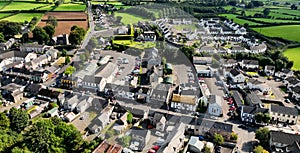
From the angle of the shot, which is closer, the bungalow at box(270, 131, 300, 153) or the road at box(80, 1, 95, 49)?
the bungalow at box(270, 131, 300, 153)

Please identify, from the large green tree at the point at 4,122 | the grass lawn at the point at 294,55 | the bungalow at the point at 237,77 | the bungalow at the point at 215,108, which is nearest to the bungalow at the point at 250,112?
the bungalow at the point at 215,108

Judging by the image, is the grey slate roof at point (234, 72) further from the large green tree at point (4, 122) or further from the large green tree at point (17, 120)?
the large green tree at point (4, 122)

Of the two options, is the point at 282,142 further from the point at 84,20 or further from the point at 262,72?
the point at 84,20

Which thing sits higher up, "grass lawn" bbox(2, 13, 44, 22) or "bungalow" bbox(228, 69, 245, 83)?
"grass lawn" bbox(2, 13, 44, 22)

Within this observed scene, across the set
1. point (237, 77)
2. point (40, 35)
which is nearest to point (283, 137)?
point (237, 77)

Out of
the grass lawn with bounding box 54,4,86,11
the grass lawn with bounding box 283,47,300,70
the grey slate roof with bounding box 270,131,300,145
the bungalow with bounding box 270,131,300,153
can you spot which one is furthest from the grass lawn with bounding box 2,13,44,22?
the bungalow with bounding box 270,131,300,153

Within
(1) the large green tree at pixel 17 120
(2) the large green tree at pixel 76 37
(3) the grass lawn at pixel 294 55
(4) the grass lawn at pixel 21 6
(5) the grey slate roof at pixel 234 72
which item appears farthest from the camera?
(4) the grass lawn at pixel 21 6

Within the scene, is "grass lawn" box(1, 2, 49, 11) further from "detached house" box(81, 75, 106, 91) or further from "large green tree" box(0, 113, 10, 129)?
"large green tree" box(0, 113, 10, 129)

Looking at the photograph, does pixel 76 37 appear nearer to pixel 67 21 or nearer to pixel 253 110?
pixel 67 21
